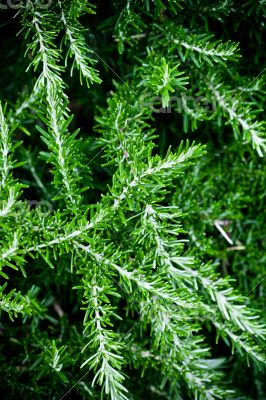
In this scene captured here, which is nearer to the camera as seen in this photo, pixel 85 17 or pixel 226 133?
pixel 85 17

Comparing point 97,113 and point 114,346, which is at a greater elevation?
point 97,113

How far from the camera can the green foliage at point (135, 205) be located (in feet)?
2.84

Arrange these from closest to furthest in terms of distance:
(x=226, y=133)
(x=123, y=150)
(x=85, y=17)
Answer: (x=123, y=150)
(x=85, y=17)
(x=226, y=133)

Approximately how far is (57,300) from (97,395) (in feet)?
0.88

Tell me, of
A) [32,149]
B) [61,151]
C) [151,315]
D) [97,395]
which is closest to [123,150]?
[61,151]

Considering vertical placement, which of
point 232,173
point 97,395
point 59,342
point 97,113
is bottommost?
point 97,395

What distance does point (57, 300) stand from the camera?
1.23 metres

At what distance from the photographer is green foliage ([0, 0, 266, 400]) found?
87 cm

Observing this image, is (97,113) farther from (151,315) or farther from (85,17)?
(151,315)

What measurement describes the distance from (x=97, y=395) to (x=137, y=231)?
0.43m

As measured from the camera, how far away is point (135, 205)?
2.96ft

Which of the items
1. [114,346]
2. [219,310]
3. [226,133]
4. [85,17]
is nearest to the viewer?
[114,346]

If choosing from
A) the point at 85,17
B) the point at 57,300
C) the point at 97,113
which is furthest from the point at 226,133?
the point at 57,300

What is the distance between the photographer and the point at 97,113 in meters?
1.26
